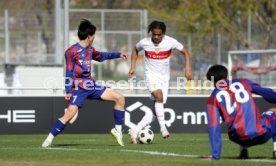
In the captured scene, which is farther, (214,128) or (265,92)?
(265,92)

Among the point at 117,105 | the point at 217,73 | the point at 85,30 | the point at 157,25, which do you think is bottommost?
the point at 117,105

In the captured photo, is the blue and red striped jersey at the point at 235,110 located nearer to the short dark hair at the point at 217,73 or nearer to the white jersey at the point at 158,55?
the short dark hair at the point at 217,73

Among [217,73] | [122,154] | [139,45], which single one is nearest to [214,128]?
[217,73]

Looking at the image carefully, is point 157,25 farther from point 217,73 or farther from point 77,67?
point 217,73

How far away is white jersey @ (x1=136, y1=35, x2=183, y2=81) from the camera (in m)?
17.0

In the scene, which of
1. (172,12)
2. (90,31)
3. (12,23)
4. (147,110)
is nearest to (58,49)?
(12,23)

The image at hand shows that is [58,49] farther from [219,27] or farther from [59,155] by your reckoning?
[59,155]

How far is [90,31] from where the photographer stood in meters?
15.2

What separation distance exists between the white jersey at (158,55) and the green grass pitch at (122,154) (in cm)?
123

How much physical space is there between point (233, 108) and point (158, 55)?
527 centimetres

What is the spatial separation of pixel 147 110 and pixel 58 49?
21.6ft

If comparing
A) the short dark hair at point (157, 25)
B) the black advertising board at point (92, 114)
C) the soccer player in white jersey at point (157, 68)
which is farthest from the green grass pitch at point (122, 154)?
the black advertising board at point (92, 114)

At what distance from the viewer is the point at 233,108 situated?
11852 mm

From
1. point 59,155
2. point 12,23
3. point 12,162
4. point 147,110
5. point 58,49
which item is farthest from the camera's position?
point 12,23
